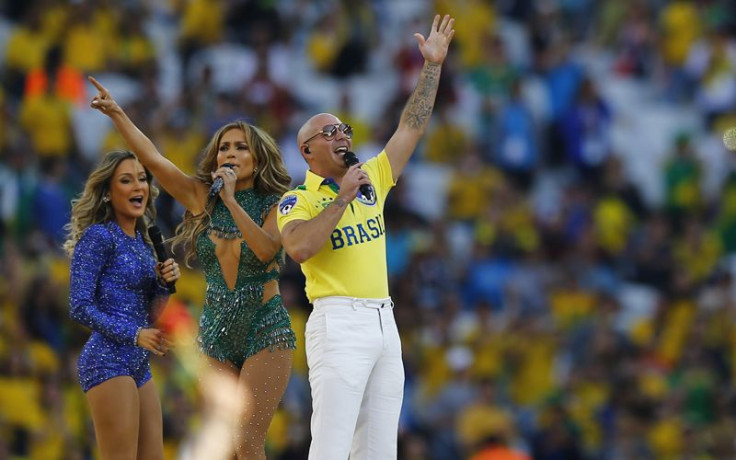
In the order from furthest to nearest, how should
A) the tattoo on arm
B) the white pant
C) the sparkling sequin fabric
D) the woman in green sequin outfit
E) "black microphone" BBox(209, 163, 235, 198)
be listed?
the tattoo on arm < the woman in green sequin outfit < "black microphone" BBox(209, 163, 235, 198) < the sparkling sequin fabric < the white pant

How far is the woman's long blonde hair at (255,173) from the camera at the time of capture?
8.03 meters

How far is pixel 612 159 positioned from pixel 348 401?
34.4 ft

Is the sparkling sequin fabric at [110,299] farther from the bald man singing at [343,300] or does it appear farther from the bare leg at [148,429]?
Result: the bald man singing at [343,300]

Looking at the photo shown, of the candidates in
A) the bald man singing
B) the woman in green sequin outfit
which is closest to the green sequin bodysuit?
the woman in green sequin outfit

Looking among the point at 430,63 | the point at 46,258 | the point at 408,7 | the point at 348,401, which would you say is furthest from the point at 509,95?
the point at 348,401

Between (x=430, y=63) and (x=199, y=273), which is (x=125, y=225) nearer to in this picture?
(x=430, y=63)

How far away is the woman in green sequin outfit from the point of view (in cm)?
778

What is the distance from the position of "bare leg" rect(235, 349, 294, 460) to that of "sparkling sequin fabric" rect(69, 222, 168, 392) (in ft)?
1.77

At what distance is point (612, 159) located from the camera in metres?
17.4

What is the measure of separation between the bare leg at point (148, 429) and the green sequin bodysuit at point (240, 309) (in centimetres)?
41

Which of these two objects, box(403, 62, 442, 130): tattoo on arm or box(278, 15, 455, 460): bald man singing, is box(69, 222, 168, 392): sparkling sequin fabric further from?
box(403, 62, 442, 130): tattoo on arm

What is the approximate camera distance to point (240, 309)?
786 cm

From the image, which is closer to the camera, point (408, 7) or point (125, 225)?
point (125, 225)

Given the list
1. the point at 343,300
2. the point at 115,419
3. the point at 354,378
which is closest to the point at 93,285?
the point at 115,419
